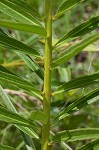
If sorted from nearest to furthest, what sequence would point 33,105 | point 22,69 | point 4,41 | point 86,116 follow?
point 4,41
point 33,105
point 86,116
point 22,69

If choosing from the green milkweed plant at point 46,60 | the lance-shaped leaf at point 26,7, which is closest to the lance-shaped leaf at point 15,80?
the green milkweed plant at point 46,60

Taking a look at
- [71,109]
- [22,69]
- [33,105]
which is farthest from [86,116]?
[71,109]

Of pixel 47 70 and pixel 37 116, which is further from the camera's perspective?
pixel 47 70

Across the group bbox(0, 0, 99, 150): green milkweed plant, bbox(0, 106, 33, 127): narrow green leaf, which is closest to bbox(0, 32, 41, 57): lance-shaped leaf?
bbox(0, 0, 99, 150): green milkweed plant

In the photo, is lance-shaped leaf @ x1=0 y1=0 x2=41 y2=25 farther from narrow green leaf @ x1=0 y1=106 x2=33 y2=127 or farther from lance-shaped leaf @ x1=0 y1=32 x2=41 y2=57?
narrow green leaf @ x1=0 y1=106 x2=33 y2=127

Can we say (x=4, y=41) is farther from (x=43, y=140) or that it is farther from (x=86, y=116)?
(x=86, y=116)

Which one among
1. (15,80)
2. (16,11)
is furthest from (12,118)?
(16,11)

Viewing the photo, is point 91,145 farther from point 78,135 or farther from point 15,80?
point 15,80

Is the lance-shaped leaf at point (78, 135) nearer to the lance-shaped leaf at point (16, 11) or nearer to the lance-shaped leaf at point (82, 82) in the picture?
the lance-shaped leaf at point (82, 82)
